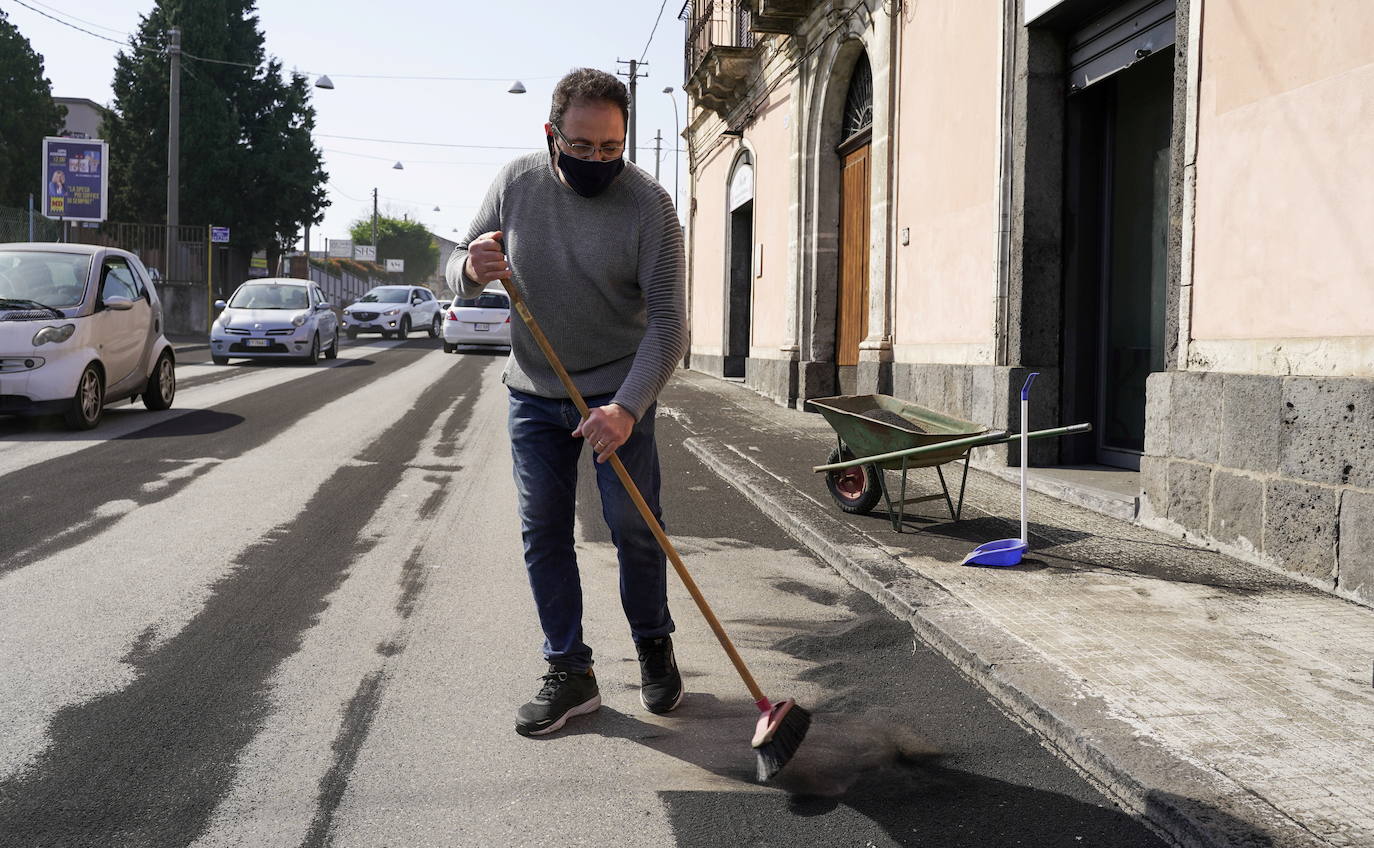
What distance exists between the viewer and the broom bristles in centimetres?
318

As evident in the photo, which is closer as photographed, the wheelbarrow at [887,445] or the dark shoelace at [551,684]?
the dark shoelace at [551,684]

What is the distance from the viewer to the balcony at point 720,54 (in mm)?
19280

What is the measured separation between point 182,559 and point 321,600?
45.8 inches

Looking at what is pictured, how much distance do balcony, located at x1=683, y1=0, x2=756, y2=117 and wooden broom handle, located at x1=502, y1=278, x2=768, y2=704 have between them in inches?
616

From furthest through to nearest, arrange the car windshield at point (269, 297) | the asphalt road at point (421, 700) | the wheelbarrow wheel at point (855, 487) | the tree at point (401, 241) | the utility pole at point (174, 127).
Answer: the tree at point (401, 241)
the utility pole at point (174, 127)
the car windshield at point (269, 297)
the wheelbarrow wheel at point (855, 487)
the asphalt road at point (421, 700)

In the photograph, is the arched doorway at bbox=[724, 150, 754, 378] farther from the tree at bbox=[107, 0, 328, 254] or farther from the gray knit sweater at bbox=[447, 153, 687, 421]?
the tree at bbox=[107, 0, 328, 254]

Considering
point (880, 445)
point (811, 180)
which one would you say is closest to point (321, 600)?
point (880, 445)

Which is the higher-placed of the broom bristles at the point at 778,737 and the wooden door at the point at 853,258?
the wooden door at the point at 853,258

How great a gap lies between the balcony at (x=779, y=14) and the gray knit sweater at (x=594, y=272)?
12.5 m

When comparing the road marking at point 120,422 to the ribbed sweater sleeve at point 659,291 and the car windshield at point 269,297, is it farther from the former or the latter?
the ribbed sweater sleeve at point 659,291

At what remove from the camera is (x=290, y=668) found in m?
4.17

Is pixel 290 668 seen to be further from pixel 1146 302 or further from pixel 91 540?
pixel 1146 302

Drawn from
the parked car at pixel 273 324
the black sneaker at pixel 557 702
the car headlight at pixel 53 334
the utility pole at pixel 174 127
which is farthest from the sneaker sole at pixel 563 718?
the utility pole at pixel 174 127

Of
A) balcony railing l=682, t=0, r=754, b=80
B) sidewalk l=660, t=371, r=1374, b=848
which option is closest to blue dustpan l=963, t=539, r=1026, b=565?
sidewalk l=660, t=371, r=1374, b=848
